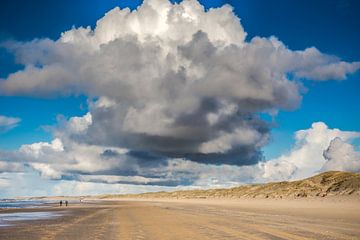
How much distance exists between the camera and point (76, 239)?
2262 cm

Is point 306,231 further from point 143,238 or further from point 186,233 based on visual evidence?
point 143,238

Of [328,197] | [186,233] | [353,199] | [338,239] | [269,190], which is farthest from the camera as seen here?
[269,190]

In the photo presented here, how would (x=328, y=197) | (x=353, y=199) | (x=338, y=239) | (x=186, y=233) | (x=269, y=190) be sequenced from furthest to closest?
1. (x=269, y=190)
2. (x=328, y=197)
3. (x=353, y=199)
4. (x=186, y=233)
5. (x=338, y=239)

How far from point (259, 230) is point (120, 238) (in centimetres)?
945

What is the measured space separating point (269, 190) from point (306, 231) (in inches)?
3539

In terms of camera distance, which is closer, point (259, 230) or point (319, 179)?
point (259, 230)

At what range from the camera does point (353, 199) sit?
66750 mm

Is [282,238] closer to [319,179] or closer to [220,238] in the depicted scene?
[220,238]

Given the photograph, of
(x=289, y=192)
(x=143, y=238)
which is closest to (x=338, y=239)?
(x=143, y=238)

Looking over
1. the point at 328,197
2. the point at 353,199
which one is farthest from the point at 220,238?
the point at 328,197

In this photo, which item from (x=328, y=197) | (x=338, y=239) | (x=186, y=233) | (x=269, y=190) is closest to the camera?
(x=338, y=239)

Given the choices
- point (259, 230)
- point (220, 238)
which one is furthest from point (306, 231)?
point (220, 238)

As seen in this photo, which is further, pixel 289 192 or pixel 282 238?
pixel 289 192

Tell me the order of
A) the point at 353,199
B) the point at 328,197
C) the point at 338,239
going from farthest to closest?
the point at 328,197
the point at 353,199
the point at 338,239
